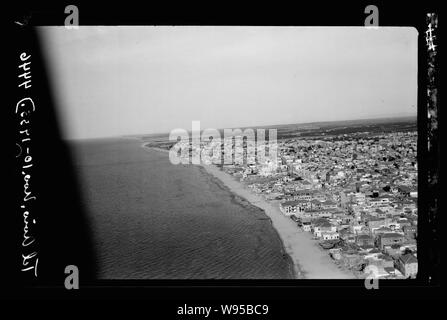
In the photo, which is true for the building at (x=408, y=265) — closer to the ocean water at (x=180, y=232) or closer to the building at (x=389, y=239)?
the building at (x=389, y=239)

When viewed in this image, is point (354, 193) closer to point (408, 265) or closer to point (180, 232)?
point (408, 265)

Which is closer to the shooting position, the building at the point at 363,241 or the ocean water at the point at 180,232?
the building at the point at 363,241

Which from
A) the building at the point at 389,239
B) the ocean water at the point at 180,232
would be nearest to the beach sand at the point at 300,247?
the ocean water at the point at 180,232

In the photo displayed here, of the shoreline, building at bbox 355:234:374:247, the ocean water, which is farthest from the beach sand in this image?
building at bbox 355:234:374:247
